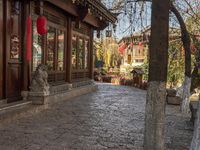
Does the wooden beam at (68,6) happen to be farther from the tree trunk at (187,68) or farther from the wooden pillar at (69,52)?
the tree trunk at (187,68)

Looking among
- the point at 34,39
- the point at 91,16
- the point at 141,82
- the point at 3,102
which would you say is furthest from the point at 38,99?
the point at 141,82

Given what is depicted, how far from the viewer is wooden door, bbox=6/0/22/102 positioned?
32.4ft

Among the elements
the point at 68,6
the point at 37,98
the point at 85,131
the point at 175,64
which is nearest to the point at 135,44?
the point at 175,64

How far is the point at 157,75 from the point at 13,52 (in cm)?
650

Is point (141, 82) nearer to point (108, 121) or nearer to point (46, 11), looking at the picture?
point (46, 11)

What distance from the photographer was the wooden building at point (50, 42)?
986cm

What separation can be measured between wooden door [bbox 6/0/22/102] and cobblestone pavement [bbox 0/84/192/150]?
3.51 ft

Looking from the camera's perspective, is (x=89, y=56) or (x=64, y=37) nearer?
(x=64, y=37)

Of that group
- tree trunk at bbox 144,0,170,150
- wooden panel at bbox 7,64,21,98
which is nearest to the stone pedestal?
wooden panel at bbox 7,64,21,98

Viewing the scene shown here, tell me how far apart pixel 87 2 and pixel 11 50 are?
13.5 feet

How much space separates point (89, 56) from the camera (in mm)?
19141

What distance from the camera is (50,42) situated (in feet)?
43.1

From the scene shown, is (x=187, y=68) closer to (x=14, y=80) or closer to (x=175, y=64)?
(x=14, y=80)

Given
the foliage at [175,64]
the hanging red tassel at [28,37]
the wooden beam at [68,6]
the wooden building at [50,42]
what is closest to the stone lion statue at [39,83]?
the wooden building at [50,42]
